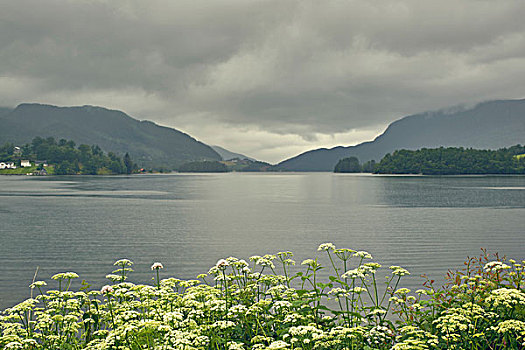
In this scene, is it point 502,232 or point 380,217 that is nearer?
point 502,232

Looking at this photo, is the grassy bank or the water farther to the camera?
the water

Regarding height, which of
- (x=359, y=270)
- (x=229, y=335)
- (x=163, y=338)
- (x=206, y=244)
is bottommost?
(x=206, y=244)

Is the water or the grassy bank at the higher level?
the grassy bank

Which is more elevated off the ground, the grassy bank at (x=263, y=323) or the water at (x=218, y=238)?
the grassy bank at (x=263, y=323)

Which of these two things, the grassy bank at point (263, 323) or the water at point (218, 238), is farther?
the water at point (218, 238)

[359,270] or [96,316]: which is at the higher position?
[359,270]

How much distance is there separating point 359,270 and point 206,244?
2497 cm

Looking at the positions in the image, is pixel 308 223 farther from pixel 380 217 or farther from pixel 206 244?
pixel 206 244

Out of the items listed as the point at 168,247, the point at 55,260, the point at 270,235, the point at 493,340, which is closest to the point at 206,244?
the point at 168,247

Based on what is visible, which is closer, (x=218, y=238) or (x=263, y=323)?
(x=263, y=323)

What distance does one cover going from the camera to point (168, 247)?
30406 millimetres

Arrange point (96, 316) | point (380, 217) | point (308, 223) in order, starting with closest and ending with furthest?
1. point (96, 316)
2. point (308, 223)
3. point (380, 217)

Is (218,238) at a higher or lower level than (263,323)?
lower

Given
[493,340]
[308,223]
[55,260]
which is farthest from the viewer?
[308,223]
